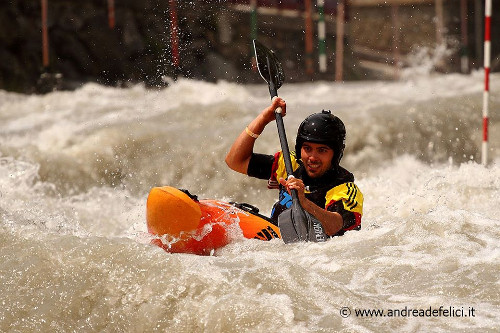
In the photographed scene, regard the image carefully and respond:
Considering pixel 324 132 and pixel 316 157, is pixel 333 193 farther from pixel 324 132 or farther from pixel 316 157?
pixel 324 132

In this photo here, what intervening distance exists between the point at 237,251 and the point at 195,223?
27 cm

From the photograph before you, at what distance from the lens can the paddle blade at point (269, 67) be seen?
4887 millimetres

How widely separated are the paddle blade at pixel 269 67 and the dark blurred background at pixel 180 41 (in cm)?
811

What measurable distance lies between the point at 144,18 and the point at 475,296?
11928mm

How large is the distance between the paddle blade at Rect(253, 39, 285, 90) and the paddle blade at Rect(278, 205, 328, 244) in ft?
3.23

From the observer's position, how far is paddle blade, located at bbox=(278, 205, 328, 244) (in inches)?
162

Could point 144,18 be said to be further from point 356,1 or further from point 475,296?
point 475,296

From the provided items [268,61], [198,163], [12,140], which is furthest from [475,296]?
[12,140]

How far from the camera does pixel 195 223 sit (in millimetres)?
4266

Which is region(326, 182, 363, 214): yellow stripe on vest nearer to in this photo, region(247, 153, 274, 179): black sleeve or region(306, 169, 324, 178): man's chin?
region(306, 169, 324, 178): man's chin

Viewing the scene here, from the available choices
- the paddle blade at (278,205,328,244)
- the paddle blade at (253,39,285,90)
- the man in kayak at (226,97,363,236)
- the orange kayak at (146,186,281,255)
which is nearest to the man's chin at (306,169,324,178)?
the man in kayak at (226,97,363,236)

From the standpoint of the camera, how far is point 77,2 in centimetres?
1402

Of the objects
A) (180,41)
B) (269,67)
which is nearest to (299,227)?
(269,67)

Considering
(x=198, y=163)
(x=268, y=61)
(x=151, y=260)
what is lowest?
(x=198, y=163)
